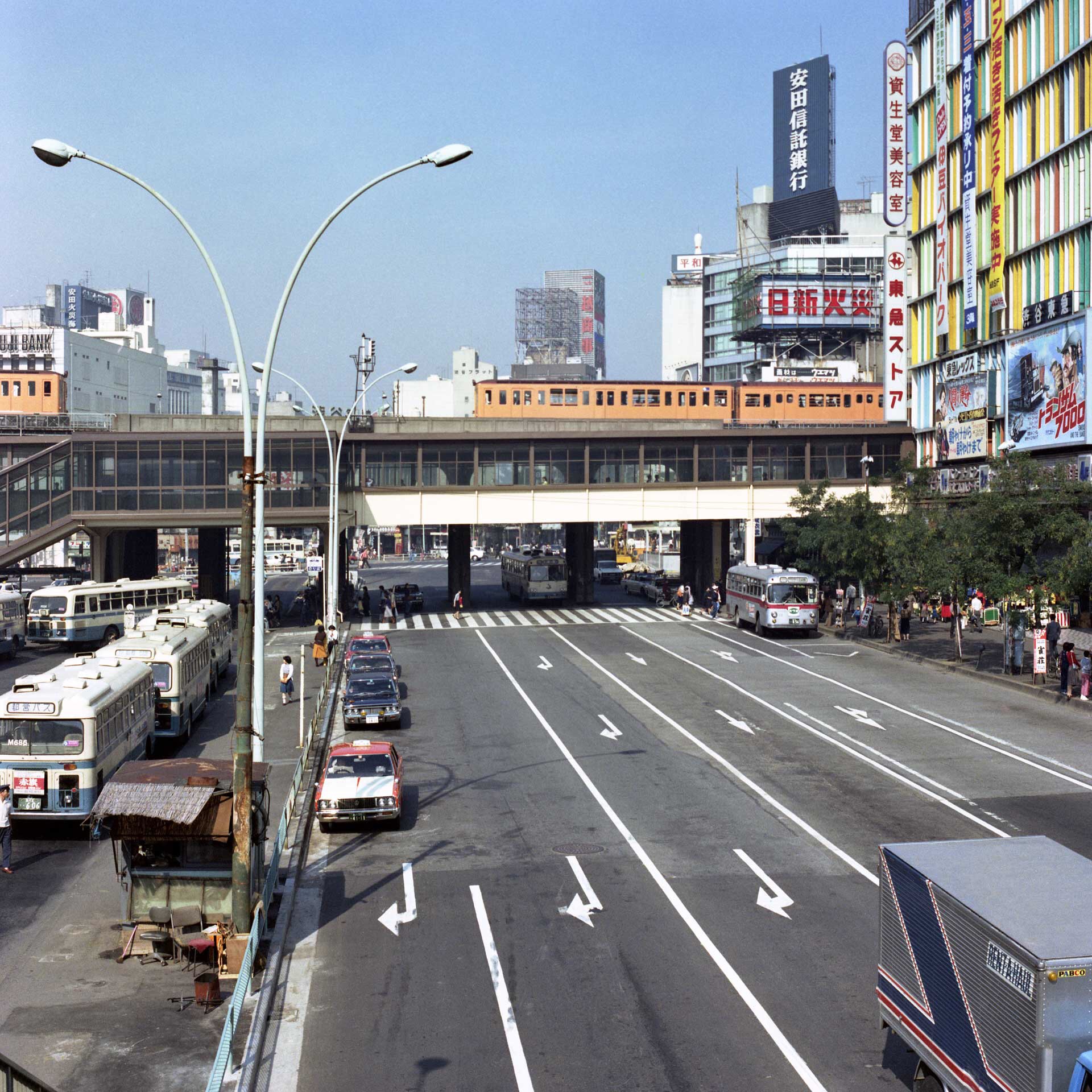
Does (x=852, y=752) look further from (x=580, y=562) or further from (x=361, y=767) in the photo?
(x=580, y=562)

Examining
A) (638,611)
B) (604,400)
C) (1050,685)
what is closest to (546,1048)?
(1050,685)

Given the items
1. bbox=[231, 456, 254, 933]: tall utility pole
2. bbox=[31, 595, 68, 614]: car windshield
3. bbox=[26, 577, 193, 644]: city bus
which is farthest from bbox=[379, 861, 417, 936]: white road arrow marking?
bbox=[31, 595, 68, 614]: car windshield

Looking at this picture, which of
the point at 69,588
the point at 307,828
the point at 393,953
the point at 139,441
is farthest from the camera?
the point at 139,441

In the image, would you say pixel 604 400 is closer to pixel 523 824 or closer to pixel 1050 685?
pixel 1050 685

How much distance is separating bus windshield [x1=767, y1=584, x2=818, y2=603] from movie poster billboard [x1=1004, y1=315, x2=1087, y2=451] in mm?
12366

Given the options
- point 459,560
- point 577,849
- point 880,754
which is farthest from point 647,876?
point 459,560

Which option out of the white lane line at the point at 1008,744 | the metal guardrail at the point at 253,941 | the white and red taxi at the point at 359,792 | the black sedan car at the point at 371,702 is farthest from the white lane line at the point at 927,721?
the metal guardrail at the point at 253,941

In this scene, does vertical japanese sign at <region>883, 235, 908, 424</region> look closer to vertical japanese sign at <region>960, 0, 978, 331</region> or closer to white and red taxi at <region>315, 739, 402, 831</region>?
vertical japanese sign at <region>960, 0, 978, 331</region>

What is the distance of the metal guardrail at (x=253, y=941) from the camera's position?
487 inches

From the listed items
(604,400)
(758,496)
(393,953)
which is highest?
(604,400)

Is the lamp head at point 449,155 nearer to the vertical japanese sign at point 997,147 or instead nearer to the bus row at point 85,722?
the bus row at point 85,722

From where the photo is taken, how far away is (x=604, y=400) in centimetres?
9594

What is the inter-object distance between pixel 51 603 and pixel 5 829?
35.5 metres

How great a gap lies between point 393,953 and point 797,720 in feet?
71.6
